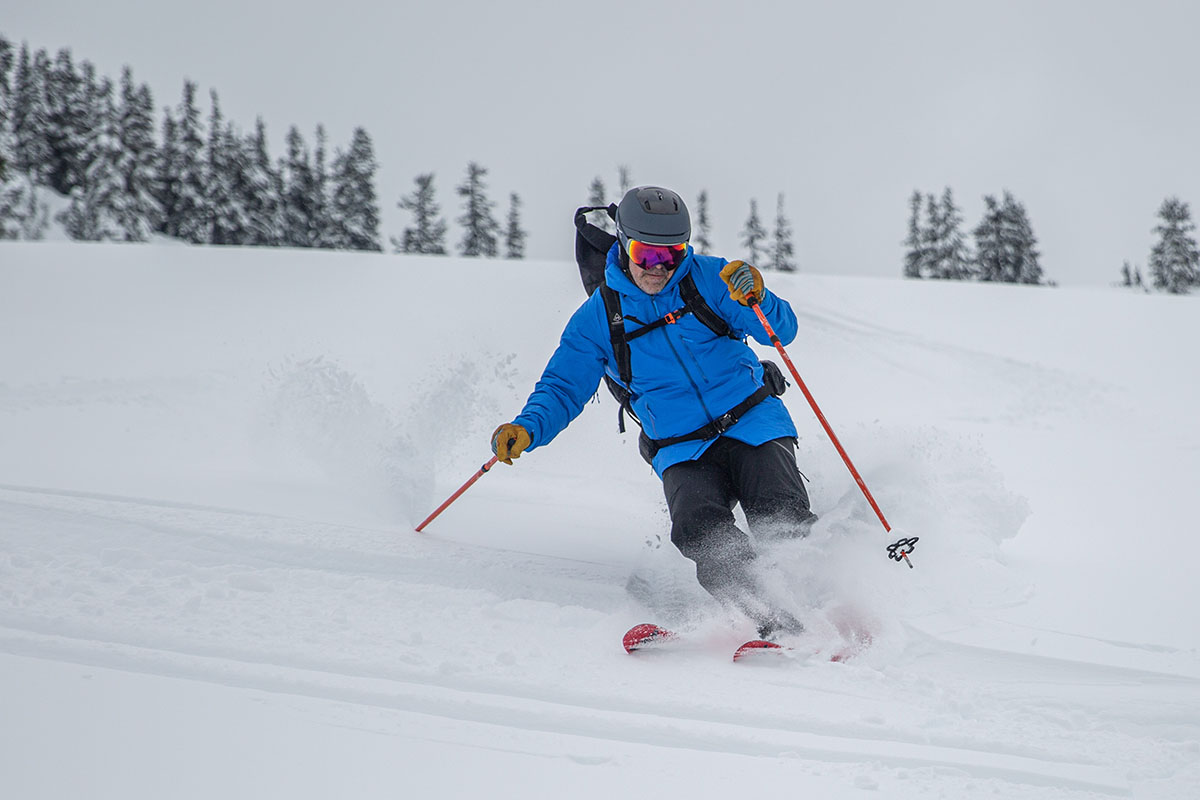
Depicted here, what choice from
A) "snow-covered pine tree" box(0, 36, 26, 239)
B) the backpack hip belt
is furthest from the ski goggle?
"snow-covered pine tree" box(0, 36, 26, 239)

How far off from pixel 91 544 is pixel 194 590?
31.4 inches

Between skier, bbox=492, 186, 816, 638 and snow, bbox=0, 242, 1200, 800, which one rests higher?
skier, bbox=492, 186, 816, 638

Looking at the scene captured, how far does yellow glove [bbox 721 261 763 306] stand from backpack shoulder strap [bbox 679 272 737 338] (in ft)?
0.49

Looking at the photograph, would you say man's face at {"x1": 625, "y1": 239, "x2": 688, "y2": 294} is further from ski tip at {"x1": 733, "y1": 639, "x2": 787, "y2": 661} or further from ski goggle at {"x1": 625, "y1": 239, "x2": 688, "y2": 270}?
ski tip at {"x1": 733, "y1": 639, "x2": 787, "y2": 661}

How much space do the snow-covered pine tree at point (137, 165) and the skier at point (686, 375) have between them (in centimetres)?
4269

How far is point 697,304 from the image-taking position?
3814 mm

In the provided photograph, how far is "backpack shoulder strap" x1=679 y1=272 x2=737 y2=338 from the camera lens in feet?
12.5

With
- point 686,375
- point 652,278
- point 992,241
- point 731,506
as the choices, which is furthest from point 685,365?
point 992,241

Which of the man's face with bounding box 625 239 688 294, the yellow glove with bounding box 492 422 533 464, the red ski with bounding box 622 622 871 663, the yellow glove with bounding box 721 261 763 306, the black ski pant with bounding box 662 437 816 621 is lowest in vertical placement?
the red ski with bounding box 622 622 871 663

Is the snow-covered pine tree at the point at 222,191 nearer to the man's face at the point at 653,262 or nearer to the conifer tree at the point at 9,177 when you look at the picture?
the conifer tree at the point at 9,177

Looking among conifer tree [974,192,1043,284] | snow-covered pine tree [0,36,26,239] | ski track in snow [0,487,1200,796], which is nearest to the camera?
ski track in snow [0,487,1200,796]

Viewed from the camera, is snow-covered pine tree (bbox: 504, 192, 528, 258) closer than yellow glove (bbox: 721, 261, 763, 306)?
No

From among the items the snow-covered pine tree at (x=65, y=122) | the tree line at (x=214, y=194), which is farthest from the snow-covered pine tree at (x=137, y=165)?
the snow-covered pine tree at (x=65, y=122)

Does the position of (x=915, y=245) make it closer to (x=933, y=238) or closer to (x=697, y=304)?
(x=933, y=238)
